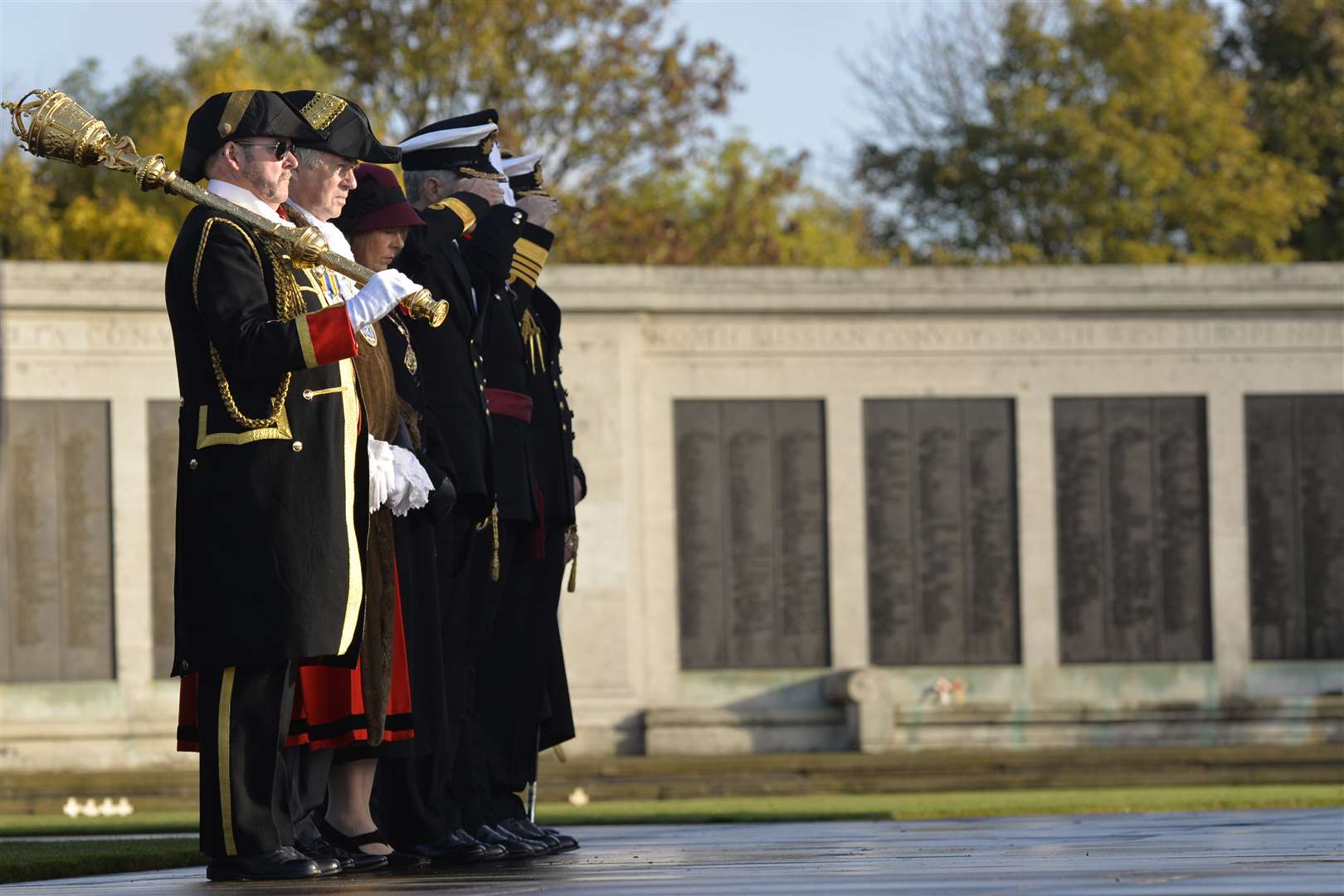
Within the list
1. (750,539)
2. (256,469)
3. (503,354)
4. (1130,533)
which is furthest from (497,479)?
(1130,533)

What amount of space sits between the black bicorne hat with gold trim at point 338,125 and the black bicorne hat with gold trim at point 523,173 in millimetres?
1260

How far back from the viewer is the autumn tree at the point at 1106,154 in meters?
28.5

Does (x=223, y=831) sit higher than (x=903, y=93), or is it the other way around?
(x=903, y=93)

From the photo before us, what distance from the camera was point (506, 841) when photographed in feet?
19.4

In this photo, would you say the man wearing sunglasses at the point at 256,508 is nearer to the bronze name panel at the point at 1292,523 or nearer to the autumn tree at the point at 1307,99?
the bronze name panel at the point at 1292,523

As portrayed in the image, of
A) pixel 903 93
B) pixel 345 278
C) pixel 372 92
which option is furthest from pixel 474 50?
pixel 345 278

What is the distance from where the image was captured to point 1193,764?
1398cm

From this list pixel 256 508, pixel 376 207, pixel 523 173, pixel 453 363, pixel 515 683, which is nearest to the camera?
pixel 256 508

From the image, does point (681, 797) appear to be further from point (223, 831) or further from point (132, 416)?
point (223, 831)

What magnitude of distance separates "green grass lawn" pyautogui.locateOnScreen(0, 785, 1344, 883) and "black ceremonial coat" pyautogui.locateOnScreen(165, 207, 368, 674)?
6.50 ft

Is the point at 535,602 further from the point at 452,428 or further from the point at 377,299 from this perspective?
the point at 377,299

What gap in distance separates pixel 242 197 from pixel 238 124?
0.55 ft

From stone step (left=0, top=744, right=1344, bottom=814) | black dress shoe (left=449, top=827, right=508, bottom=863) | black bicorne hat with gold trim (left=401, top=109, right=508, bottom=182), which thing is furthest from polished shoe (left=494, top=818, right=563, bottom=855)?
stone step (left=0, top=744, right=1344, bottom=814)

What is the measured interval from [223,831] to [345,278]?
54.5 inches
